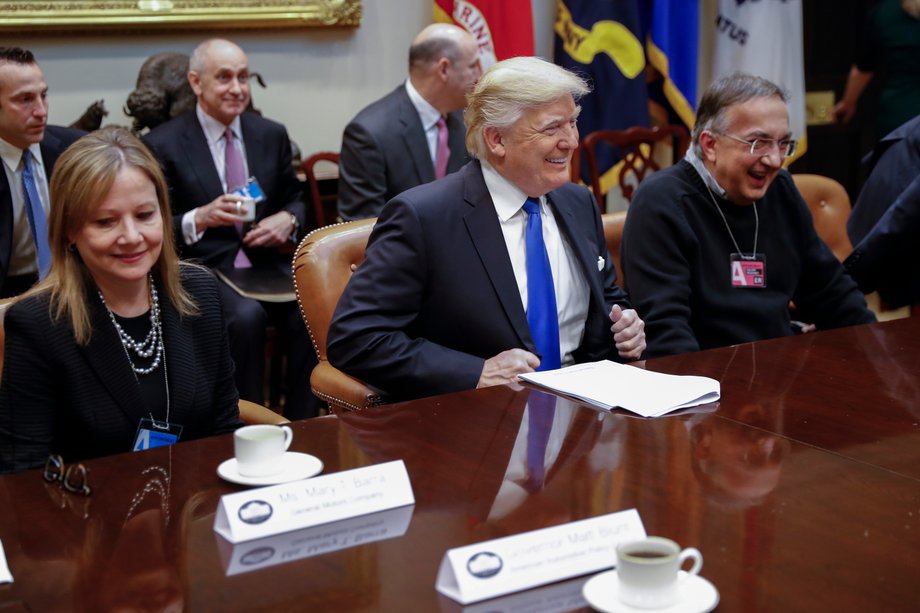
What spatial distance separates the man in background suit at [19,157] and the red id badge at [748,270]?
226cm

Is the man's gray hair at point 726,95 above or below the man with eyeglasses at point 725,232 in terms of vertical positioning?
above

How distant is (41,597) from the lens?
1.31 metres

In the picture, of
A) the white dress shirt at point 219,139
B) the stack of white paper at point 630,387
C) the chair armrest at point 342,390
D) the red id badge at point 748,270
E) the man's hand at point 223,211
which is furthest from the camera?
the white dress shirt at point 219,139

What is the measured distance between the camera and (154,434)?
2.16 m

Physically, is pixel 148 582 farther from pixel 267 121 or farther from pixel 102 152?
pixel 267 121

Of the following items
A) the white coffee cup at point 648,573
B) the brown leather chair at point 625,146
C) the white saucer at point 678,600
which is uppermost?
the white coffee cup at point 648,573

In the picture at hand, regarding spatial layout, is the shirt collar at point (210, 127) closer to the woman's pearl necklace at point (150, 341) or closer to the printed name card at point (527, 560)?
the woman's pearl necklace at point (150, 341)

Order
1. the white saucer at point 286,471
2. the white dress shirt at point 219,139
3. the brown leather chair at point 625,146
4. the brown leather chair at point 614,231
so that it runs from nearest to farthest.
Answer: the white saucer at point 286,471 < the brown leather chair at point 614,231 < the white dress shirt at point 219,139 < the brown leather chair at point 625,146

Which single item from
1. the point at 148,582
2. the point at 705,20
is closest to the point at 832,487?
the point at 148,582

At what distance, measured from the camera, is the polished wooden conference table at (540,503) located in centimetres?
131

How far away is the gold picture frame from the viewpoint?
462 cm

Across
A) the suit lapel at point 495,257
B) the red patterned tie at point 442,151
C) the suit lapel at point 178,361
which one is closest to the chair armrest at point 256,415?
the suit lapel at point 178,361

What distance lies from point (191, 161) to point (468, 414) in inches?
106

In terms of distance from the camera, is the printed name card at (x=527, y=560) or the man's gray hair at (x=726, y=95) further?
the man's gray hair at (x=726, y=95)
